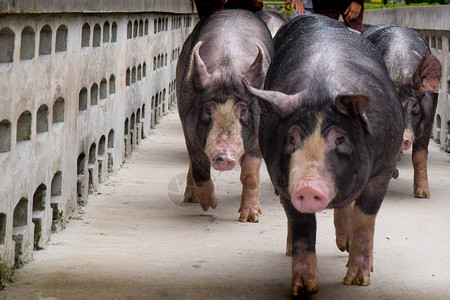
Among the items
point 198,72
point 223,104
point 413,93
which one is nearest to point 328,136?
point 223,104

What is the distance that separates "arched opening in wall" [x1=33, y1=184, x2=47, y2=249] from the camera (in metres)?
4.79

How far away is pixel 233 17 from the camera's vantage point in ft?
21.3

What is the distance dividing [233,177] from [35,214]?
302 centimetres

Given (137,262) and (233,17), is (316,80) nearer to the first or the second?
(137,262)

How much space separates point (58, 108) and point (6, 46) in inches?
46.8

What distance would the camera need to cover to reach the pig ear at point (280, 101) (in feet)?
12.7

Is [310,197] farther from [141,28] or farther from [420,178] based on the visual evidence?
[141,28]

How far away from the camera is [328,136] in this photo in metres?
3.77

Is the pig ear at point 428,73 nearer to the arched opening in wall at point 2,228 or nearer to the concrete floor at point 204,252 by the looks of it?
the concrete floor at point 204,252

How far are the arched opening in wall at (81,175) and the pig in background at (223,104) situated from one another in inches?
29.4

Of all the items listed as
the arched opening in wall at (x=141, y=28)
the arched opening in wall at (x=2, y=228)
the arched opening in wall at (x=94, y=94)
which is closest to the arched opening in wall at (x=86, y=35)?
the arched opening in wall at (x=94, y=94)

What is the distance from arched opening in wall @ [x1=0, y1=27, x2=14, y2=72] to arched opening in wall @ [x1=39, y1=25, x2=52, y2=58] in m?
0.71

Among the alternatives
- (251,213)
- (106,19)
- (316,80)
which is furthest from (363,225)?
(106,19)

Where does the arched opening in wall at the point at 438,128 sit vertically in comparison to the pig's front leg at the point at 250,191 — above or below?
below
